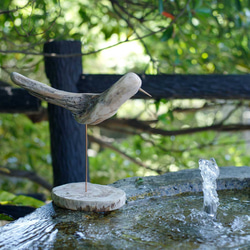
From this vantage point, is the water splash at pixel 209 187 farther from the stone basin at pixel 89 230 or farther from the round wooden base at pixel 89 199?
the round wooden base at pixel 89 199

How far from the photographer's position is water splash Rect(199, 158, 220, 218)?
1695mm

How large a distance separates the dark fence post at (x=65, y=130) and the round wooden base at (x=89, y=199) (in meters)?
0.84

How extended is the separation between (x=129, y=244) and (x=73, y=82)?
1592 mm

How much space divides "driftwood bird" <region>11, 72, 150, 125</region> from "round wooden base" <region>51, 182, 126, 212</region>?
0.34 metres

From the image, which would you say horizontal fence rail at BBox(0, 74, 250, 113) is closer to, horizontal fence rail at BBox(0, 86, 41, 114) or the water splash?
horizontal fence rail at BBox(0, 86, 41, 114)

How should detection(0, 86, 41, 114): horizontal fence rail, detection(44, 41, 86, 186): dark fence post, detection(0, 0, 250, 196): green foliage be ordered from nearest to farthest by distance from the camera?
detection(44, 41, 86, 186): dark fence post
detection(0, 86, 41, 114): horizontal fence rail
detection(0, 0, 250, 196): green foliage

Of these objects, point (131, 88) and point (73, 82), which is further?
point (73, 82)

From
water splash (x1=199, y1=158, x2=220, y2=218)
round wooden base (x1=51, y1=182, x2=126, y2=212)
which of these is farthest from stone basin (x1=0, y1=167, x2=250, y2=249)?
water splash (x1=199, y1=158, x2=220, y2=218)

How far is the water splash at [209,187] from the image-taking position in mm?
1695

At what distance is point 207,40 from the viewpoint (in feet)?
12.9

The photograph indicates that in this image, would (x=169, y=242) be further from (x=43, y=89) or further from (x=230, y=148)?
(x=230, y=148)

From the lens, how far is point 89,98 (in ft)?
5.49

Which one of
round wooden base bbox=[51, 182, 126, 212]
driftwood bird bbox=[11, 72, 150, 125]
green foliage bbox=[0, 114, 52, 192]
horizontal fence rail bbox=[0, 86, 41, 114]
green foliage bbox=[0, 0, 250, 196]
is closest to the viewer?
driftwood bird bbox=[11, 72, 150, 125]

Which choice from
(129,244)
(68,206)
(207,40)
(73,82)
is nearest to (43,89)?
(68,206)
